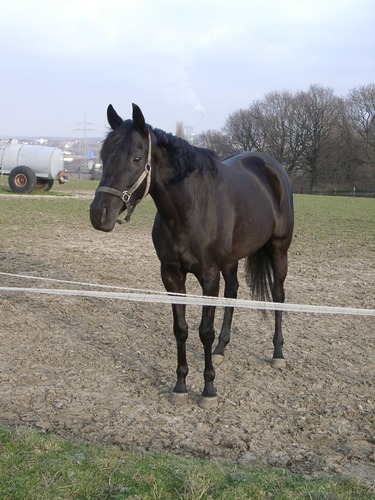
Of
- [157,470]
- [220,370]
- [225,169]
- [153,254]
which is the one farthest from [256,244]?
[153,254]

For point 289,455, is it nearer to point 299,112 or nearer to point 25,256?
point 25,256

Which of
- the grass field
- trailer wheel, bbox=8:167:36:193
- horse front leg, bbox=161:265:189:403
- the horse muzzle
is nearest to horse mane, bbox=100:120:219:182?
the horse muzzle

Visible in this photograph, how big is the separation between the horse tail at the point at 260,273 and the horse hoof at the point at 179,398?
1.82 meters

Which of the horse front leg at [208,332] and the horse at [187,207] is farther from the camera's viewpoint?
the horse front leg at [208,332]

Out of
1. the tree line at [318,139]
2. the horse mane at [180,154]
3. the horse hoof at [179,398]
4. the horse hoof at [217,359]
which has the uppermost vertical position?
the tree line at [318,139]

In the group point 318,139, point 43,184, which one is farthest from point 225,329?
point 318,139

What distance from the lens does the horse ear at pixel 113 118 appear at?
11.6 ft

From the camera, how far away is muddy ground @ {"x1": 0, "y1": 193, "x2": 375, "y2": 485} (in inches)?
135

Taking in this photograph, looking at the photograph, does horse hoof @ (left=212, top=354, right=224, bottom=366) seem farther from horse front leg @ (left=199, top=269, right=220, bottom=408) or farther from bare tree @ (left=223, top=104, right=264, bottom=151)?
bare tree @ (left=223, top=104, right=264, bottom=151)

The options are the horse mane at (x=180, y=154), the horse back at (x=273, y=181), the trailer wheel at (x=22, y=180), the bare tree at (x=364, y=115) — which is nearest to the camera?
the horse mane at (x=180, y=154)

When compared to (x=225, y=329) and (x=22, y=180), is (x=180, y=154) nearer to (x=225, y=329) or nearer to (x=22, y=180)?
(x=225, y=329)

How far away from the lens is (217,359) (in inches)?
195

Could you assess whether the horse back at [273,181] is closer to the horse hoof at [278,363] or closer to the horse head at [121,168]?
the horse hoof at [278,363]

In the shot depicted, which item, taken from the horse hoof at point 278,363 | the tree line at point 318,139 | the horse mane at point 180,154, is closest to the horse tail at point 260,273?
the horse hoof at point 278,363
